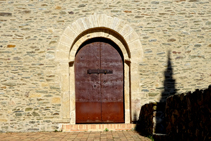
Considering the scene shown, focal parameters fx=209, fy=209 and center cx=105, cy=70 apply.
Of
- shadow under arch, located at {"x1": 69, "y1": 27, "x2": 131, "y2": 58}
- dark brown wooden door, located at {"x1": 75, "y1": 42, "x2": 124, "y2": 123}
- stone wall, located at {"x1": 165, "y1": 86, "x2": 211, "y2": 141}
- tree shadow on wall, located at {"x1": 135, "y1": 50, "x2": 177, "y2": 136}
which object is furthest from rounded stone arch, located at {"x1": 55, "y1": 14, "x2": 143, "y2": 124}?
stone wall, located at {"x1": 165, "y1": 86, "x2": 211, "y2": 141}

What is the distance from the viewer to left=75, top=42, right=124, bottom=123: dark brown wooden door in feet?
20.3

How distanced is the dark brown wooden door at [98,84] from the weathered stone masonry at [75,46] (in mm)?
288

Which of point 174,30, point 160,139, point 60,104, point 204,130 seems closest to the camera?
point 204,130

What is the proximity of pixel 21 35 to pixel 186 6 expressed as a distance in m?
4.89

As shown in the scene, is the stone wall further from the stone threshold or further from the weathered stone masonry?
the weathered stone masonry

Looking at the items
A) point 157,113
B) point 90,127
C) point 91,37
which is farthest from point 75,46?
point 157,113

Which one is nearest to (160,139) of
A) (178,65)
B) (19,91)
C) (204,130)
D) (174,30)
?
(204,130)

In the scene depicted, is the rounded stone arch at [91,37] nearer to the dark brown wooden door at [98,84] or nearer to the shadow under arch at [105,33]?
the shadow under arch at [105,33]

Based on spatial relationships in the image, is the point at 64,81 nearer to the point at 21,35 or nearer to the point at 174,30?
the point at 21,35

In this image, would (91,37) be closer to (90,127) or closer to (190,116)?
(90,127)

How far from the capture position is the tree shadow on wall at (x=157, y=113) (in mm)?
4246

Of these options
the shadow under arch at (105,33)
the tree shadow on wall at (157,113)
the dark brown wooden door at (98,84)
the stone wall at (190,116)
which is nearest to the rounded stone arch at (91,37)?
the shadow under arch at (105,33)

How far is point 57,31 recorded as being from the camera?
5980 mm

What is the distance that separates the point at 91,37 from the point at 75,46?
1.81 feet
